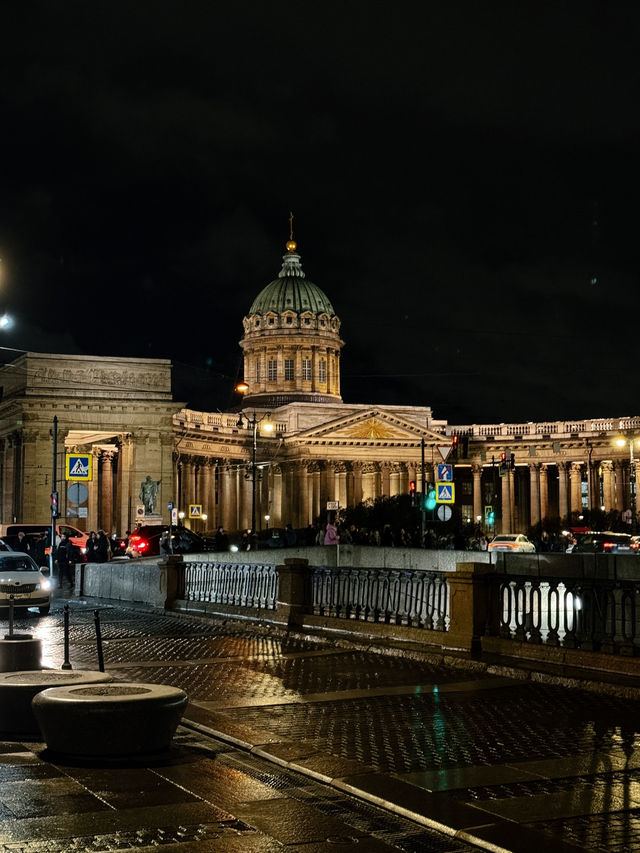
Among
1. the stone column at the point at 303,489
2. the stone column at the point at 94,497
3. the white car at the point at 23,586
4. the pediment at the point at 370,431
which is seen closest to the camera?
the white car at the point at 23,586

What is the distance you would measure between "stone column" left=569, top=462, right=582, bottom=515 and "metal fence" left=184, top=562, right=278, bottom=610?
271 feet

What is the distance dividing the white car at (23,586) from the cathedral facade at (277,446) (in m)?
35.1

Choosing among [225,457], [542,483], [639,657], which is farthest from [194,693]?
[542,483]

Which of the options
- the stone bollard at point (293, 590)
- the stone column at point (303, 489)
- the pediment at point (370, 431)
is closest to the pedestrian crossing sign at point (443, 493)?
the stone bollard at point (293, 590)

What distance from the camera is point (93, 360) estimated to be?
77125 mm

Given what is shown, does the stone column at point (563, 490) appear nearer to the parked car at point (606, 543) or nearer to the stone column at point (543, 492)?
the stone column at point (543, 492)

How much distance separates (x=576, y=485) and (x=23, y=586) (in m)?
84.7

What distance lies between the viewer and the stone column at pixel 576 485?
107438mm

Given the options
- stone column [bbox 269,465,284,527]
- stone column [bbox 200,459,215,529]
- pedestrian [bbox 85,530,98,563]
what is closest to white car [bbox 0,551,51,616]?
pedestrian [bbox 85,530,98,563]

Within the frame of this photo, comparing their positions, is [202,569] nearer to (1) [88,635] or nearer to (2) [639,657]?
(1) [88,635]

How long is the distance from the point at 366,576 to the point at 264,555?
16283 mm

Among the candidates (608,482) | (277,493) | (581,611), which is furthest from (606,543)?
(277,493)

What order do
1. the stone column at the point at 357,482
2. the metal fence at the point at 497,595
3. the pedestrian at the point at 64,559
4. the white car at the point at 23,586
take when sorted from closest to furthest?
the metal fence at the point at 497,595 → the white car at the point at 23,586 → the pedestrian at the point at 64,559 → the stone column at the point at 357,482

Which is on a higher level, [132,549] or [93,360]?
[93,360]
